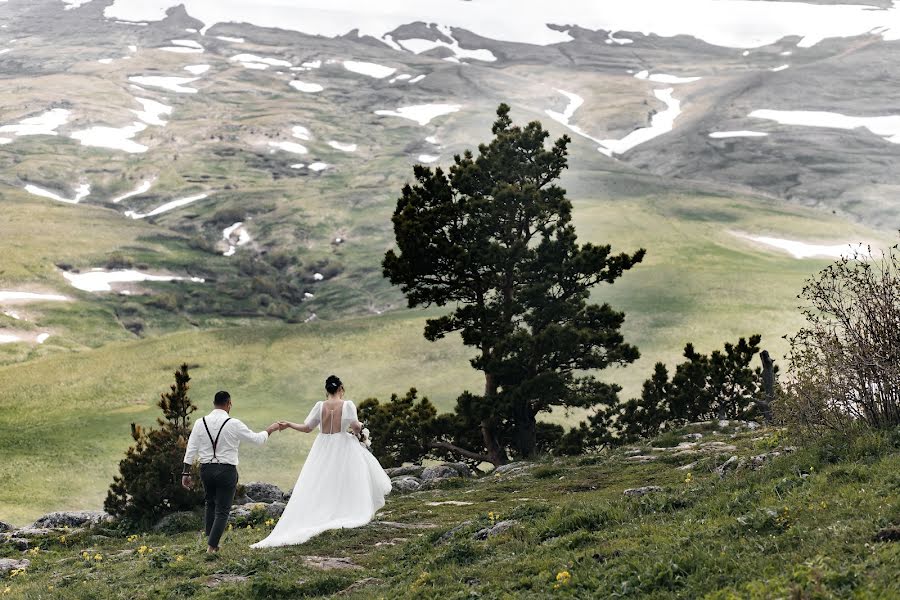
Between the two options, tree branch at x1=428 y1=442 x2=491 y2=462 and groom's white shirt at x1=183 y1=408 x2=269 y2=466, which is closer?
groom's white shirt at x1=183 y1=408 x2=269 y2=466

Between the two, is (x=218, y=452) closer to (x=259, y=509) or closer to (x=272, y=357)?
(x=259, y=509)

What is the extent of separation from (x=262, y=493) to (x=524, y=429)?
10703mm

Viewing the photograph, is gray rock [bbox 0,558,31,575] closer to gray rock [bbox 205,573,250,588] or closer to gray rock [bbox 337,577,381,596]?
gray rock [bbox 205,573,250,588]

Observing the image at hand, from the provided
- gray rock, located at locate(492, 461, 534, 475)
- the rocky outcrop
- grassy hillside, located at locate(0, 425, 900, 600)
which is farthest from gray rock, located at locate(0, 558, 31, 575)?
gray rock, located at locate(492, 461, 534, 475)

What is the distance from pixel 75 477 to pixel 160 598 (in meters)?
41.8

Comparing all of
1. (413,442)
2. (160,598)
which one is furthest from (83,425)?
(160,598)

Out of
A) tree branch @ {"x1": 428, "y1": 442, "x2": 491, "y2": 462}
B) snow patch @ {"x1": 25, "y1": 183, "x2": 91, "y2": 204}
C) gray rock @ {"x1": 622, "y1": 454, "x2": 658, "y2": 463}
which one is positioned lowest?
tree branch @ {"x1": 428, "y1": 442, "x2": 491, "y2": 462}

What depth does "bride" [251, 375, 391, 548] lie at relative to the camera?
16438mm

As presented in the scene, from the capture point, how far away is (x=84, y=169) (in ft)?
655

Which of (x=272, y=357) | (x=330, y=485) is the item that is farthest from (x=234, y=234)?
(x=330, y=485)

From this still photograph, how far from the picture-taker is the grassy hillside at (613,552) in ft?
30.1

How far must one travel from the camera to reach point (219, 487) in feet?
50.8

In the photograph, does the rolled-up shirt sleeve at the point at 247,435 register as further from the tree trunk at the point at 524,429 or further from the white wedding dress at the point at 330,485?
the tree trunk at the point at 524,429

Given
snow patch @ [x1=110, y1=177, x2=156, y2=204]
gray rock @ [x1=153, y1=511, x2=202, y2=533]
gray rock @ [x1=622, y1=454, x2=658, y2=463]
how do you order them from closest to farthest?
gray rock @ [x1=622, y1=454, x2=658, y2=463], gray rock @ [x1=153, y1=511, x2=202, y2=533], snow patch @ [x1=110, y1=177, x2=156, y2=204]
